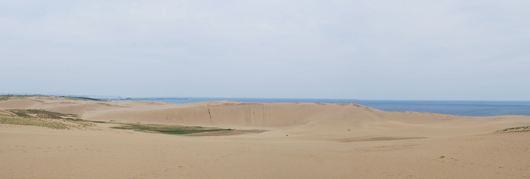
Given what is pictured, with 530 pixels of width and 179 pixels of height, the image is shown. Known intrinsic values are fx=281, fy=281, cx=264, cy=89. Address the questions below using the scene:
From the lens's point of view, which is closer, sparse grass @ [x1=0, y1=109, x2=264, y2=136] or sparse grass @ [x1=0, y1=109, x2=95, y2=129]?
sparse grass @ [x1=0, y1=109, x2=95, y2=129]

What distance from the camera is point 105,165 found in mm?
8633

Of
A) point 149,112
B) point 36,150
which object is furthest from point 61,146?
point 149,112

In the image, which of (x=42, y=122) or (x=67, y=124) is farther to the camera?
(x=67, y=124)

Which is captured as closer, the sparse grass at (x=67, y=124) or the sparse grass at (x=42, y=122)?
the sparse grass at (x=42, y=122)

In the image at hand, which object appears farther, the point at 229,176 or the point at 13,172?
the point at 229,176

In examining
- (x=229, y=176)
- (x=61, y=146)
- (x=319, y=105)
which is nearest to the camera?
(x=229, y=176)

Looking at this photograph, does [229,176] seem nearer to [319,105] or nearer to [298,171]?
[298,171]

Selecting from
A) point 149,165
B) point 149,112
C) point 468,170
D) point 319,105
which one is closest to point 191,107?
point 149,112

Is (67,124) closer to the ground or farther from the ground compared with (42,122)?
closer to the ground

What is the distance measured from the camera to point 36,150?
953 centimetres

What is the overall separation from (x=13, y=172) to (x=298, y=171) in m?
7.82

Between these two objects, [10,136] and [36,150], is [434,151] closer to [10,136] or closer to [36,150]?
[36,150]

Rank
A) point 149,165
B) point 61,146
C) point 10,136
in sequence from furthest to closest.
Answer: point 10,136 → point 61,146 → point 149,165

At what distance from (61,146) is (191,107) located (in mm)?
38555
